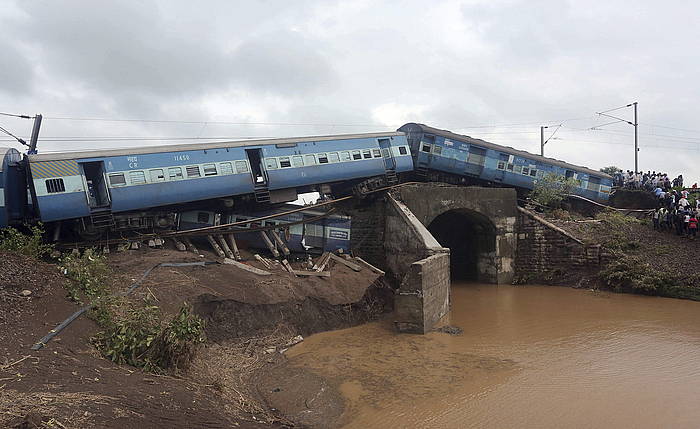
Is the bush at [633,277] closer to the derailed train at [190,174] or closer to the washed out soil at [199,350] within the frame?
the derailed train at [190,174]

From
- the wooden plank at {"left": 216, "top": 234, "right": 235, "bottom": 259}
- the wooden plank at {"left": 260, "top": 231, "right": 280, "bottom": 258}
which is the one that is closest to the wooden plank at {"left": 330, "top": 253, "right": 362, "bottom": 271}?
the wooden plank at {"left": 260, "top": 231, "right": 280, "bottom": 258}

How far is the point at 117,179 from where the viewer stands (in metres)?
14.5

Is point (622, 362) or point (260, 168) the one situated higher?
point (260, 168)

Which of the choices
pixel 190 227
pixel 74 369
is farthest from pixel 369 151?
pixel 74 369

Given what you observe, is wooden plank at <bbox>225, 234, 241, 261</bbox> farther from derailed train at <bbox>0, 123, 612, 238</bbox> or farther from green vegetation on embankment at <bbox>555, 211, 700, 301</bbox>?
green vegetation on embankment at <bbox>555, 211, 700, 301</bbox>

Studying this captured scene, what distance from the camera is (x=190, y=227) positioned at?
1628 centimetres

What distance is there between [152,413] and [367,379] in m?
5.26

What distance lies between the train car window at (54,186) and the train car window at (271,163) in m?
6.45

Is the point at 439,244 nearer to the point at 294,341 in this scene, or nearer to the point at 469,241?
the point at 294,341

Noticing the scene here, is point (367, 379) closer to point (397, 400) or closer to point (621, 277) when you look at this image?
point (397, 400)

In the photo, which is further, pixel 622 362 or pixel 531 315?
pixel 531 315

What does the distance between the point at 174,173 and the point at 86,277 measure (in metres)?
6.27

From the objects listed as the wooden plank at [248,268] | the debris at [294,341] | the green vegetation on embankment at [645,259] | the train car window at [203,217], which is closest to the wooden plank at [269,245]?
the train car window at [203,217]

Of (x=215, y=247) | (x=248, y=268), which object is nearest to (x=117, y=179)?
(x=215, y=247)
